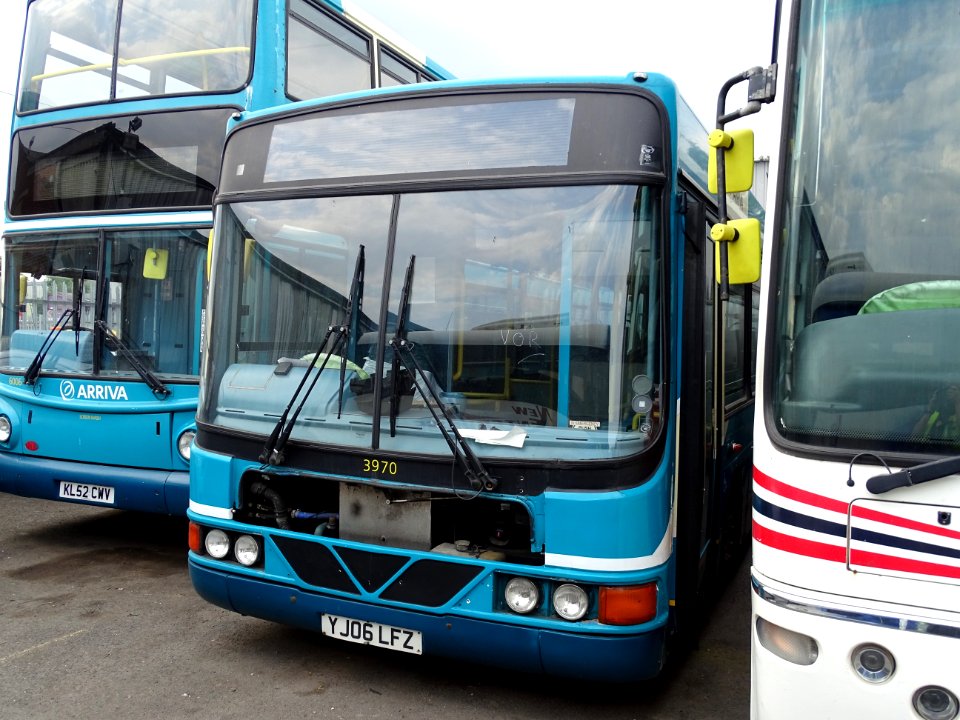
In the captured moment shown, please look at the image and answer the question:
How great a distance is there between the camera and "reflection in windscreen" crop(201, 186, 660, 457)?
3545mm

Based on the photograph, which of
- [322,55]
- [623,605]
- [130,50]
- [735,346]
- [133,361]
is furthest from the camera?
[322,55]

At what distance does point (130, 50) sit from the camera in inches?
262

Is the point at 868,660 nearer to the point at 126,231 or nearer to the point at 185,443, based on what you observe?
the point at 185,443

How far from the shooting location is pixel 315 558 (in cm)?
397

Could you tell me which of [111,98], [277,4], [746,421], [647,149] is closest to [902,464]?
[647,149]

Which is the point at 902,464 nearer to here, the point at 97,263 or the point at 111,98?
the point at 97,263

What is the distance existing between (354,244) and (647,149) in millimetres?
1411

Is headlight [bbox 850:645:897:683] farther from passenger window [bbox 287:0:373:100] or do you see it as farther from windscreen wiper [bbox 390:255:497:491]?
passenger window [bbox 287:0:373:100]

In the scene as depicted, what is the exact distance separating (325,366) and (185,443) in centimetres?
261

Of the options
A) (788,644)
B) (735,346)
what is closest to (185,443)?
(735,346)

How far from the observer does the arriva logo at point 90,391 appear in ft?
20.6

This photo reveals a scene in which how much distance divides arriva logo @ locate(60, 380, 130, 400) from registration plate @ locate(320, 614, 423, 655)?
3.10 metres

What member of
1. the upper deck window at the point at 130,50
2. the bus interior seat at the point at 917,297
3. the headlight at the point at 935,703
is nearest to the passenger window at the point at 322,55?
the upper deck window at the point at 130,50

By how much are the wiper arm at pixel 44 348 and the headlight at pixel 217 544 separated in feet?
10.0
